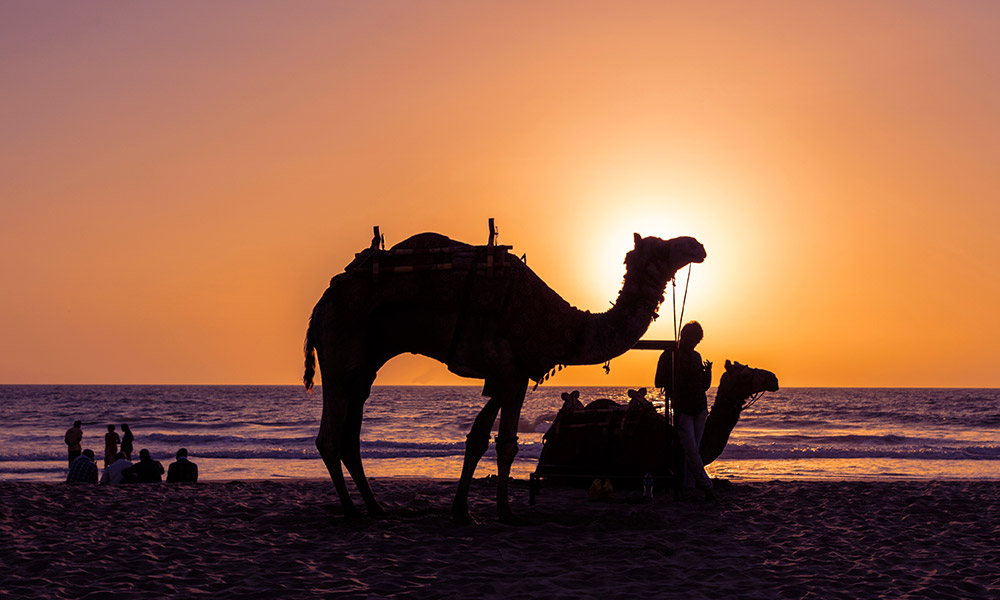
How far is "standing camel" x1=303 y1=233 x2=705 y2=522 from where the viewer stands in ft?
32.4

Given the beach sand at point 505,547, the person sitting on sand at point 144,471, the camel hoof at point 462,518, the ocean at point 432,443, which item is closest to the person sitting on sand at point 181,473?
the person sitting on sand at point 144,471

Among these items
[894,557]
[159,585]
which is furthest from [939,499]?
[159,585]

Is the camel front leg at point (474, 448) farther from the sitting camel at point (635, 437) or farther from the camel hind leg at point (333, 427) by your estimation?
the sitting camel at point (635, 437)

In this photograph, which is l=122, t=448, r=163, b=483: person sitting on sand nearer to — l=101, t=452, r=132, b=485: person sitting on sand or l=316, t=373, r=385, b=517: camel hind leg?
l=101, t=452, r=132, b=485: person sitting on sand

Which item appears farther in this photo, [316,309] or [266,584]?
[316,309]

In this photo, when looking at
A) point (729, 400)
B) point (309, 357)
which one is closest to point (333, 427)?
point (309, 357)

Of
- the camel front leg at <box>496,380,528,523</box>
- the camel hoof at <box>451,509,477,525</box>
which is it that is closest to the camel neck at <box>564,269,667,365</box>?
the camel front leg at <box>496,380,528,523</box>

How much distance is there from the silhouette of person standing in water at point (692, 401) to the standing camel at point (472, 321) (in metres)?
2.81

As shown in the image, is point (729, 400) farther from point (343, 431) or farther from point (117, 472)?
point (117, 472)

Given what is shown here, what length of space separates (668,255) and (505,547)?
4017mm

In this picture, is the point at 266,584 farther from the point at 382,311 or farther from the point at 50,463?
the point at 50,463

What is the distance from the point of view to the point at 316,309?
34.1 ft

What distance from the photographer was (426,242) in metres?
10.2

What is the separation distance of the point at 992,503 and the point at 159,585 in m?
12.2
